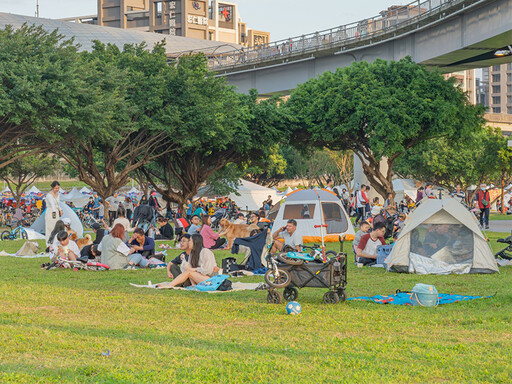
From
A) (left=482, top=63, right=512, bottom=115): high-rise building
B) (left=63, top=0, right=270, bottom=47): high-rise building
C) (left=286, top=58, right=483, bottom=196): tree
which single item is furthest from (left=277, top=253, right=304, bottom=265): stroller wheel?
(left=482, top=63, right=512, bottom=115): high-rise building

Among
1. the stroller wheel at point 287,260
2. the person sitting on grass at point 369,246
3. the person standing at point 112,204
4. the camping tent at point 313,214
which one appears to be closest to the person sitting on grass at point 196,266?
the stroller wheel at point 287,260

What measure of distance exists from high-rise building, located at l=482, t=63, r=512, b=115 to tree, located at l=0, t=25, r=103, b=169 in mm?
138676

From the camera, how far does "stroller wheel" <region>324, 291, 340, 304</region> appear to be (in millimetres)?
11398

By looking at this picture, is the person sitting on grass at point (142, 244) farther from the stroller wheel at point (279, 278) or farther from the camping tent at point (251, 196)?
the camping tent at point (251, 196)

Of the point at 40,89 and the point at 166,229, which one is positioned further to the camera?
the point at 40,89

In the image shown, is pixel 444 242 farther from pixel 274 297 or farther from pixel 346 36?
pixel 346 36

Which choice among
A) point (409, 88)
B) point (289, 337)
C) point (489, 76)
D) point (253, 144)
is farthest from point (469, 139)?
point (489, 76)

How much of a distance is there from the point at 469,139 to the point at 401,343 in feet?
111

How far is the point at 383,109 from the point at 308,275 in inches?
1034

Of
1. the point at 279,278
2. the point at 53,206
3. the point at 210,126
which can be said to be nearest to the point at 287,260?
the point at 279,278

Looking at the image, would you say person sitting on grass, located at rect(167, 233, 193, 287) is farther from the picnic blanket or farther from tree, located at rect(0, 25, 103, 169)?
tree, located at rect(0, 25, 103, 169)

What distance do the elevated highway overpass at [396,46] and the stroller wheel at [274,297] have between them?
65.6 feet

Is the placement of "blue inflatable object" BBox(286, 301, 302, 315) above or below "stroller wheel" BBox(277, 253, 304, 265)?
below

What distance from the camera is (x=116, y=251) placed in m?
17.2
